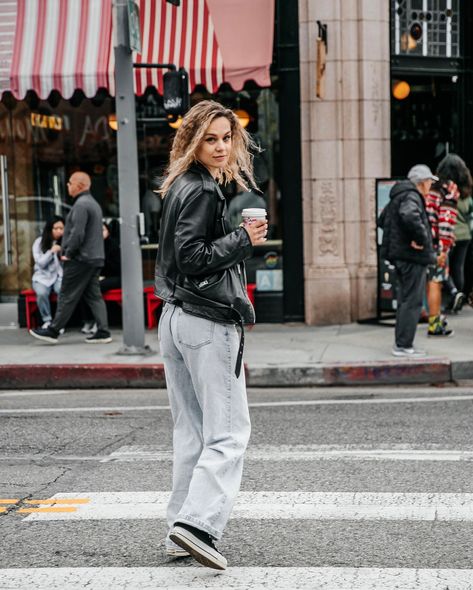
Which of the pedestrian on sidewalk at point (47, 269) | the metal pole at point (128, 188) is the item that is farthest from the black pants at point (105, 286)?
the metal pole at point (128, 188)

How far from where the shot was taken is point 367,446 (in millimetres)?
7012

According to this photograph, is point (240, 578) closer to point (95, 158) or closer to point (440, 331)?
point (440, 331)

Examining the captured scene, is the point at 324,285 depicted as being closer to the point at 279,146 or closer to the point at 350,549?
the point at 279,146

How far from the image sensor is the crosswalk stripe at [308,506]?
5332 mm

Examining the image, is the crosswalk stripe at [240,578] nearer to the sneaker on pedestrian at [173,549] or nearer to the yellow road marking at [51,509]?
the sneaker on pedestrian at [173,549]

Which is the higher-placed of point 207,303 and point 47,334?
point 207,303

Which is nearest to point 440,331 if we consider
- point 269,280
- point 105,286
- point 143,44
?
point 269,280

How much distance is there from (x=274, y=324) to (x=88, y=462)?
6818 millimetres

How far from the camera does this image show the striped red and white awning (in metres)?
12.5

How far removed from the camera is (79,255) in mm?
11758

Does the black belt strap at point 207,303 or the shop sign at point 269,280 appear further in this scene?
the shop sign at point 269,280

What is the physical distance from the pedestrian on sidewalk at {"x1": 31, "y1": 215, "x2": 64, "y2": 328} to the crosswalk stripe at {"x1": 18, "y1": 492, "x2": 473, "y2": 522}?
22.8ft

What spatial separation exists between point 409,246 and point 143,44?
4.57 meters

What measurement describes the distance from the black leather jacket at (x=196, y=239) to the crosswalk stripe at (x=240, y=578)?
1073 mm
